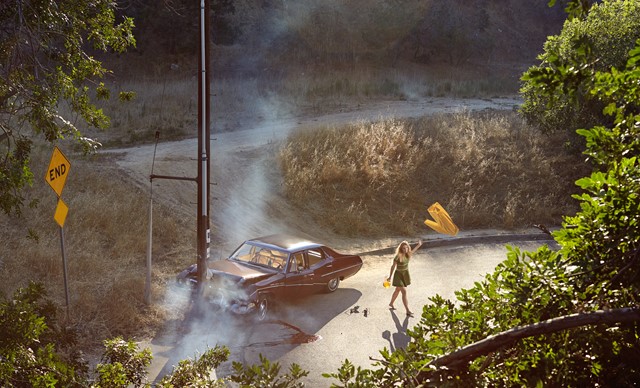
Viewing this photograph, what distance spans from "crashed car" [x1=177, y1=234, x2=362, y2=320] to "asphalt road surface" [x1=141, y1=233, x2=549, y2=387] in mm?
358

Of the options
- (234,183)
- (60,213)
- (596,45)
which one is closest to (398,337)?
(60,213)

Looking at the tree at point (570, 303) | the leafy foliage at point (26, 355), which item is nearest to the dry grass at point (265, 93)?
the leafy foliage at point (26, 355)

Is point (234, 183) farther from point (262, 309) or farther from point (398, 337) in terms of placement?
point (398, 337)

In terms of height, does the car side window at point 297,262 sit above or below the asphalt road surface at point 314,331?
above

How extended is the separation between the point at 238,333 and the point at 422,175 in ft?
43.5

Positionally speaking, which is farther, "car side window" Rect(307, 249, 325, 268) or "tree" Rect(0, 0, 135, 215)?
"car side window" Rect(307, 249, 325, 268)

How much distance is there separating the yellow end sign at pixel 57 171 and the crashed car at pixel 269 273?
3.20 meters

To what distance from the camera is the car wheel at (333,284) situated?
1474 centimetres

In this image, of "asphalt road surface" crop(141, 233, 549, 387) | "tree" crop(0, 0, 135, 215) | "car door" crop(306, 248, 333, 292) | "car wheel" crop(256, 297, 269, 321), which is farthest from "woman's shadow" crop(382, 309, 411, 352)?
"tree" crop(0, 0, 135, 215)

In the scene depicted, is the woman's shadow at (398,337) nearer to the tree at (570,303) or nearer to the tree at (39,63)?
the tree at (39,63)

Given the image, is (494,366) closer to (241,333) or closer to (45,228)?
(241,333)

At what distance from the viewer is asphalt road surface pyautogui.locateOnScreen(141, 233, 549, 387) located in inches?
448

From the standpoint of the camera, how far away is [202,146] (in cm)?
1281

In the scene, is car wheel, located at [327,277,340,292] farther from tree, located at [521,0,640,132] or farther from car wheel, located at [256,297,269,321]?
tree, located at [521,0,640,132]
